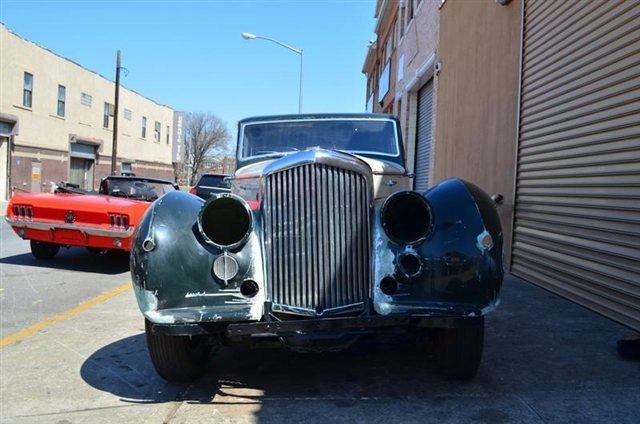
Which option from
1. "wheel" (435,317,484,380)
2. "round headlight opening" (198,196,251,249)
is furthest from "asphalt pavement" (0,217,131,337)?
"wheel" (435,317,484,380)

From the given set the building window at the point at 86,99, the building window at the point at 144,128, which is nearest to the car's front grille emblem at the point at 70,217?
the building window at the point at 86,99

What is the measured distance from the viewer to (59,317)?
219 inches

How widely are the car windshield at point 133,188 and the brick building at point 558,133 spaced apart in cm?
582

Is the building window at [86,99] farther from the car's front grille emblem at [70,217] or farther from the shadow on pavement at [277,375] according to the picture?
the shadow on pavement at [277,375]

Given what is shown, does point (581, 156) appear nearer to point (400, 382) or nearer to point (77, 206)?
point (400, 382)

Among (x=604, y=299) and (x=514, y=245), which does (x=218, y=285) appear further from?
(x=514, y=245)

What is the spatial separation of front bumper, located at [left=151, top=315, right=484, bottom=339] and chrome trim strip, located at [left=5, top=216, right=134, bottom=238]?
460 cm

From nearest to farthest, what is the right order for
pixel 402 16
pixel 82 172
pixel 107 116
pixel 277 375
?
pixel 277 375 < pixel 402 16 < pixel 82 172 < pixel 107 116

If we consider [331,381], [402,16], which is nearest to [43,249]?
[331,381]

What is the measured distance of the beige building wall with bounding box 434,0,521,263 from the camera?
8.23 m

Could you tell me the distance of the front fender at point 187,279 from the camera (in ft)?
10.5

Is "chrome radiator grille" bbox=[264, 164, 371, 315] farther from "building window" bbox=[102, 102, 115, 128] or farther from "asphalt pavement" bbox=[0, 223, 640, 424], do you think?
"building window" bbox=[102, 102, 115, 128]

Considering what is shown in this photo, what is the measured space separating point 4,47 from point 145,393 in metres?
26.1

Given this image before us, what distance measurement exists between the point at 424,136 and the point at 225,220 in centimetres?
1367
